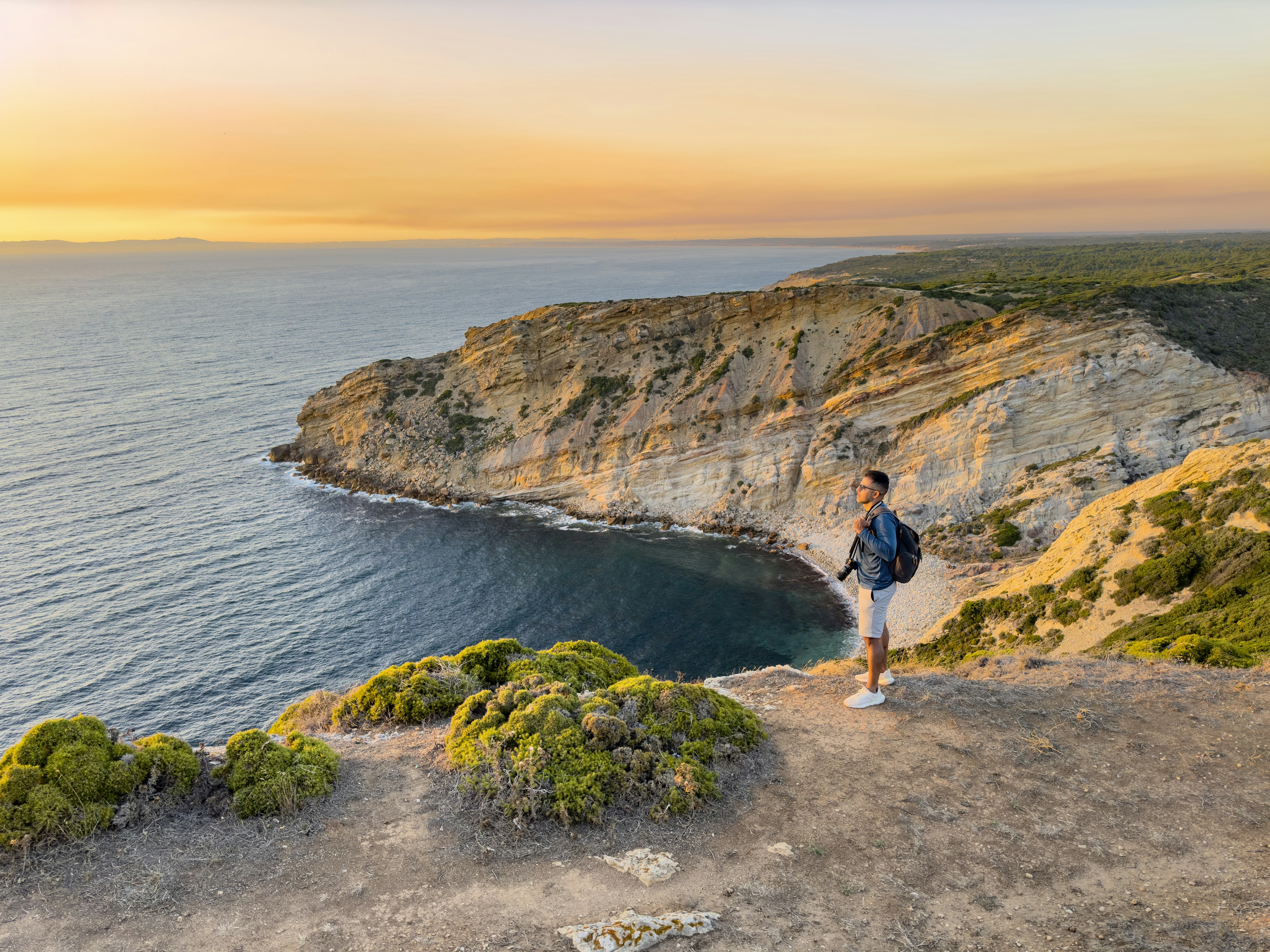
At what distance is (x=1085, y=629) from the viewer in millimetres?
23312

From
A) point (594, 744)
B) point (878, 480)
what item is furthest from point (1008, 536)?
point (594, 744)

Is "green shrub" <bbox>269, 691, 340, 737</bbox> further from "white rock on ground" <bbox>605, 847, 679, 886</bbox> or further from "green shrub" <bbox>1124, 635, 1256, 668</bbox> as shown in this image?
"green shrub" <bbox>1124, 635, 1256, 668</bbox>

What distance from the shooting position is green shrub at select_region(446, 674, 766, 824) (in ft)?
29.7

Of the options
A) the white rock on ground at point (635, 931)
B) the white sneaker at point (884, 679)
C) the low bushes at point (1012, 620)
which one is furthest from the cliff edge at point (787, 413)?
the white rock on ground at point (635, 931)

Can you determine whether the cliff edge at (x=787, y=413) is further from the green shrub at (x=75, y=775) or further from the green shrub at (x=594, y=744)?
the green shrub at (x=75, y=775)

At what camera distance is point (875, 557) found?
10062mm

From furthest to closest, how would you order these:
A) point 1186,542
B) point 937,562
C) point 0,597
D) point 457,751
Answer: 1. point 937,562
2. point 0,597
3. point 1186,542
4. point 457,751

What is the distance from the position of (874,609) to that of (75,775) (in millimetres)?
11034

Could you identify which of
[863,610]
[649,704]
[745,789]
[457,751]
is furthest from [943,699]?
[457,751]

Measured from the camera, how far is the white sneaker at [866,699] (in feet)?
36.8

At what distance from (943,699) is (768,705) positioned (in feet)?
9.27

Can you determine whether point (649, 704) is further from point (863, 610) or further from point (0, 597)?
point (0, 597)

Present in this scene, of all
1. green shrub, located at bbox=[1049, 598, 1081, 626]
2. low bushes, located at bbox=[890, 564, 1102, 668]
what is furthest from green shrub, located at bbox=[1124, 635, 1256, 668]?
green shrub, located at bbox=[1049, 598, 1081, 626]

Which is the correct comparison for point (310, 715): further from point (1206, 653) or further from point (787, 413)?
point (787, 413)
